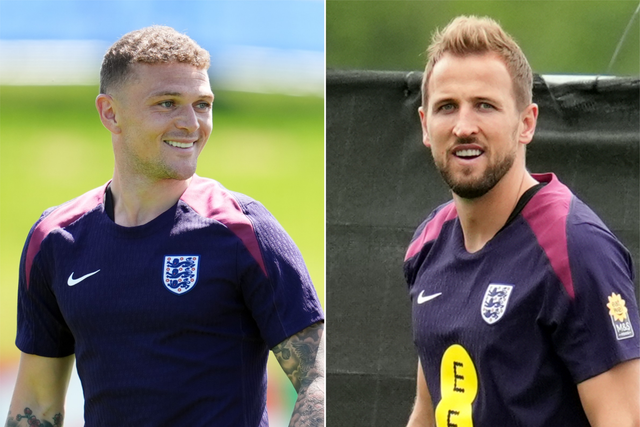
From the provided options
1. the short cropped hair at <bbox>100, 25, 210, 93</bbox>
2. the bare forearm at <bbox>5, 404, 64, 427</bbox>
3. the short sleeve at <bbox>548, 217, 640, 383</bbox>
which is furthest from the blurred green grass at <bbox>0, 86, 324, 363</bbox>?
the short sleeve at <bbox>548, 217, 640, 383</bbox>

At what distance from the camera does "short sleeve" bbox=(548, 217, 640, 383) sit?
1.47 metres

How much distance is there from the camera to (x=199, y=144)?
2.16 meters

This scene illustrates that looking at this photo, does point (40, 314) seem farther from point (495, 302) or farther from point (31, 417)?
point (495, 302)

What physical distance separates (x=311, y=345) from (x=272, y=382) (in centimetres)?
138

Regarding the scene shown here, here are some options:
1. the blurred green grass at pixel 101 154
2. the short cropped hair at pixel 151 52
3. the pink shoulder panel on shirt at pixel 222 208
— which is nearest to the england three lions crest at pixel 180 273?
the pink shoulder panel on shirt at pixel 222 208

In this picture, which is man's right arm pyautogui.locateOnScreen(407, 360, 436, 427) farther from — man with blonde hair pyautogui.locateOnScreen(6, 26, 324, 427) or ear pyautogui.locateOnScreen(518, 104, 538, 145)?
ear pyautogui.locateOnScreen(518, 104, 538, 145)

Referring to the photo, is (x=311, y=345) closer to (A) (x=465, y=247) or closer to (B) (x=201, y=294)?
(B) (x=201, y=294)

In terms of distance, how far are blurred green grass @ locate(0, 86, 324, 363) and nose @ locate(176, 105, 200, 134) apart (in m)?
1.33

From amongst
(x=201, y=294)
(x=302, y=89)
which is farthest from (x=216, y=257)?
(x=302, y=89)

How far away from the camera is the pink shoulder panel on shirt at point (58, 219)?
7.15 feet

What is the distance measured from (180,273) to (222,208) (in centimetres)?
20

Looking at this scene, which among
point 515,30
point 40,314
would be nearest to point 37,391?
point 40,314

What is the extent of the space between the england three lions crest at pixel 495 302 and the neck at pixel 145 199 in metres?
0.89

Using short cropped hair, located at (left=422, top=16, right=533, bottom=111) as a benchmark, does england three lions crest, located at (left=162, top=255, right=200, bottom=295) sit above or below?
below
